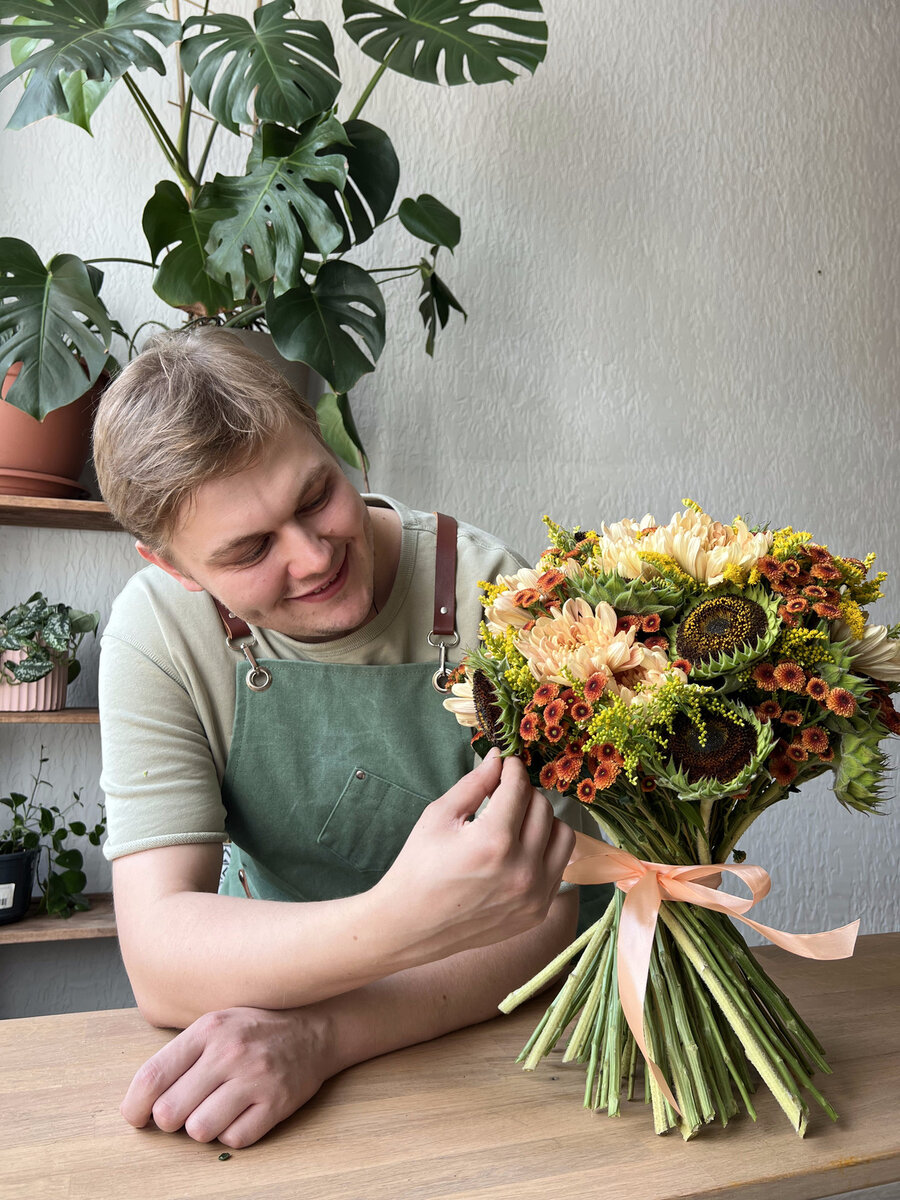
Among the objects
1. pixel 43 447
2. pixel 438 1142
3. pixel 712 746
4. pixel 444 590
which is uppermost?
pixel 43 447

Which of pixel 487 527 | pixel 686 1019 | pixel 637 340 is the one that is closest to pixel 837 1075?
pixel 686 1019

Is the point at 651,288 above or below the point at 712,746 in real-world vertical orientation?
above

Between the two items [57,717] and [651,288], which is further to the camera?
[651,288]

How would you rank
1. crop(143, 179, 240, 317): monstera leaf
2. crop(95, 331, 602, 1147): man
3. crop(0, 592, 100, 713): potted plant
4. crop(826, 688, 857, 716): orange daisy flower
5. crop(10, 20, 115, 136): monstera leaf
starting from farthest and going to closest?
crop(0, 592, 100, 713): potted plant, crop(10, 20, 115, 136): monstera leaf, crop(143, 179, 240, 317): monstera leaf, crop(95, 331, 602, 1147): man, crop(826, 688, 857, 716): orange daisy flower

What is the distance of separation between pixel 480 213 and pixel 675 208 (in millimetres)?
532

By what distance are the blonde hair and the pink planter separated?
1.00 meters

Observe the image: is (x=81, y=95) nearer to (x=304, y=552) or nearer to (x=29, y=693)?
(x=29, y=693)

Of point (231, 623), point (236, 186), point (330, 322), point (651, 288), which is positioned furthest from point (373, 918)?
point (651, 288)

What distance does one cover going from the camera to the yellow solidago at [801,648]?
2.14 feet

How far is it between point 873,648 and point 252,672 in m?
0.70

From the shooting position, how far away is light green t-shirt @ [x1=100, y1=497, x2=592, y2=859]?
1.02 meters

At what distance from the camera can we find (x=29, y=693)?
187 cm

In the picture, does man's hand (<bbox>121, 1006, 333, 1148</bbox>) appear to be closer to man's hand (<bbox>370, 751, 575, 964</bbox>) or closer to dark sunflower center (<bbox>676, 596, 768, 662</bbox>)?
man's hand (<bbox>370, 751, 575, 964</bbox>)

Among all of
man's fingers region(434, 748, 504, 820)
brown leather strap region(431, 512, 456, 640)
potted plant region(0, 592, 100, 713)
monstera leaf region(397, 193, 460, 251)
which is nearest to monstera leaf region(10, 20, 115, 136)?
monstera leaf region(397, 193, 460, 251)
